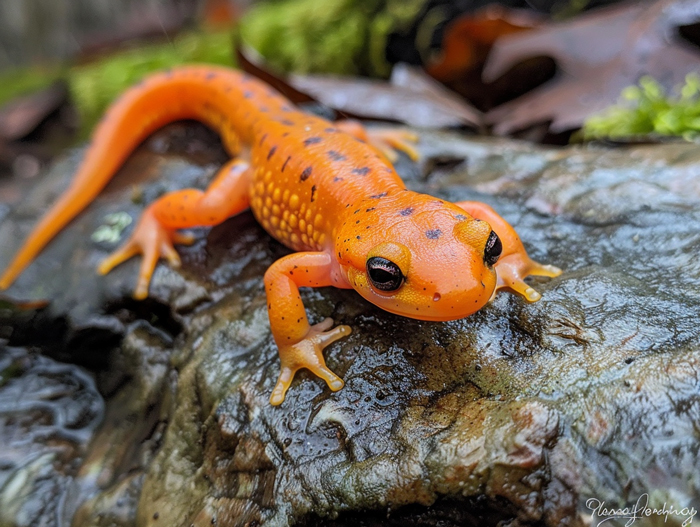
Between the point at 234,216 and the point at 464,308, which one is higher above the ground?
the point at 464,308

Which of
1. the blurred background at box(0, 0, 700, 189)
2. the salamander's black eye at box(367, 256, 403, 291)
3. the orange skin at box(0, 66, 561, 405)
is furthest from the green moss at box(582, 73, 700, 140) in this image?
the salamander's black eye at box(367, 256, 403, 291)

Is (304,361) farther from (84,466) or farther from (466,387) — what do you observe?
(84,466)

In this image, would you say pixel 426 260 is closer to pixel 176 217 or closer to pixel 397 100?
pixel 176 217

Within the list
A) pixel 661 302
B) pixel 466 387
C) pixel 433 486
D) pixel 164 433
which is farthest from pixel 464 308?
pixel 164 433

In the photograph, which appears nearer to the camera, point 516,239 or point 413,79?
point 516,239

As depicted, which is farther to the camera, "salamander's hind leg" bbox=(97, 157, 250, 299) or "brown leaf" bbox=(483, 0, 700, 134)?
"brown leaf" bbox=(483, 0, 700, 134)

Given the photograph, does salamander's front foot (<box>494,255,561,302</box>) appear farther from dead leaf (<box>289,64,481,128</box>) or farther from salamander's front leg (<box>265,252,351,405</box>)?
dead leaf (<box>289,64,481,128</box>)
